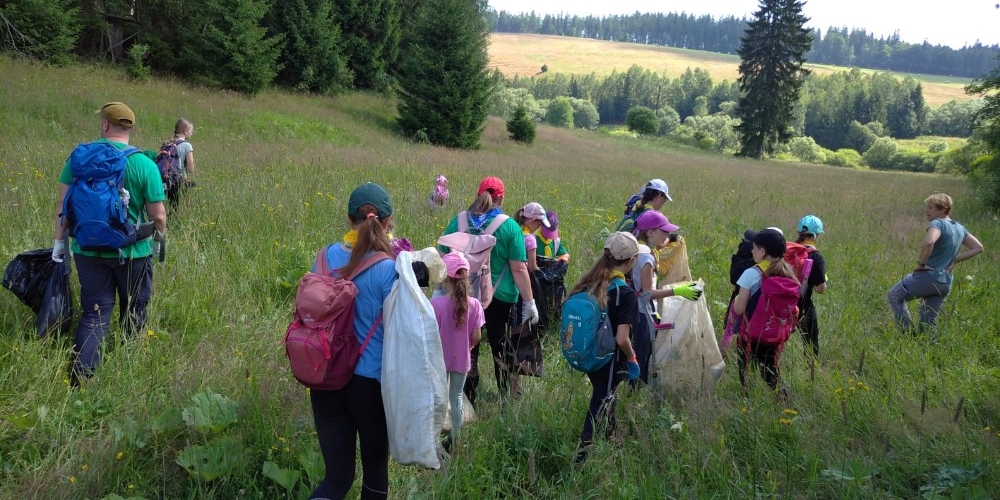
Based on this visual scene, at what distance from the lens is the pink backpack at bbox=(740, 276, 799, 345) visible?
4.25 m

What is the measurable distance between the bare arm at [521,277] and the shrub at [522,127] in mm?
25261

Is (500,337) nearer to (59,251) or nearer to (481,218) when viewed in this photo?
(481,218)

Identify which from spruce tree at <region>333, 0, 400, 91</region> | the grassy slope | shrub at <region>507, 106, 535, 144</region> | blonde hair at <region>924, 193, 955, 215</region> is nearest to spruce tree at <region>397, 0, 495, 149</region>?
shrub at <region>507, 106, 535, 144</region>

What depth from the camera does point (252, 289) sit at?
568 centimetres

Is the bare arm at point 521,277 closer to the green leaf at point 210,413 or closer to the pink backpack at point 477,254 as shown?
the pink backpack at point 477,254

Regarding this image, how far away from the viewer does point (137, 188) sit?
4000 mm

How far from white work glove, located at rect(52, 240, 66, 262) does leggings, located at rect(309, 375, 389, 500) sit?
2.38 meters

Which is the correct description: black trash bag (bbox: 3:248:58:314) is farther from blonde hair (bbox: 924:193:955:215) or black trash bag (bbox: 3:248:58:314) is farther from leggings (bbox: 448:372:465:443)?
blonde hair (bbox: 924:193:955:215)

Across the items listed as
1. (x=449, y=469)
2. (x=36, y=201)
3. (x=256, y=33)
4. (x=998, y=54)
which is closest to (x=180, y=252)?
(x=36, y=201)

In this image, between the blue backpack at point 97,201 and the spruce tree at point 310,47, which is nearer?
the blue backpack at point 97,201

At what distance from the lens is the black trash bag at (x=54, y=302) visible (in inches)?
156

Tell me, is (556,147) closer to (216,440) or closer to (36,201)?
(36,201)

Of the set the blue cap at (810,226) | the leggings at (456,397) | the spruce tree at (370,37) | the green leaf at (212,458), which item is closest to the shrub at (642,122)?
the spruce tree at (370,37)

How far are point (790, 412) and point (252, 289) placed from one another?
444 cm
